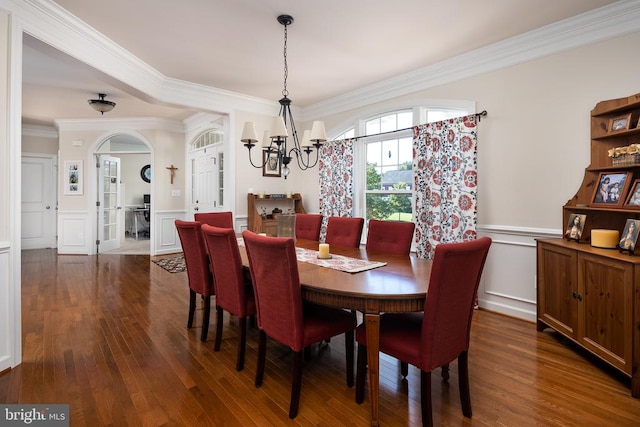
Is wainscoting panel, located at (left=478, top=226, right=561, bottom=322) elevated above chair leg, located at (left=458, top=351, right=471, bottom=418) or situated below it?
above

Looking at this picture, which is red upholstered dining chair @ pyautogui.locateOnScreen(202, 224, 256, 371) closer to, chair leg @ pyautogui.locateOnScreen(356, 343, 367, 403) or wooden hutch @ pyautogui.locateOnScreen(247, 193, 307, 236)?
chair leg @ pyautogui.locateOnScreen(356, 343, 367, 403)

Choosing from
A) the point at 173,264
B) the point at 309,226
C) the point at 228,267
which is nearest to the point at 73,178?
the point at 173,264

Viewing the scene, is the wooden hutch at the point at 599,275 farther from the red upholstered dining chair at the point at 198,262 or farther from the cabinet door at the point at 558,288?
the red upholstered dining chair at the point at 198,262

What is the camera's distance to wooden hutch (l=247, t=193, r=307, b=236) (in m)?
4.80

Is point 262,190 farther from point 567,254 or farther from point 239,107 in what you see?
point 567,254

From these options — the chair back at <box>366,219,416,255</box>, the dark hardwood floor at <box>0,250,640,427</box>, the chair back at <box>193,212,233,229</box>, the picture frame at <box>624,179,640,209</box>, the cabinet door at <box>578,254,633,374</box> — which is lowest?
the dark hardwood floor at <box>0,250,640,427</box>

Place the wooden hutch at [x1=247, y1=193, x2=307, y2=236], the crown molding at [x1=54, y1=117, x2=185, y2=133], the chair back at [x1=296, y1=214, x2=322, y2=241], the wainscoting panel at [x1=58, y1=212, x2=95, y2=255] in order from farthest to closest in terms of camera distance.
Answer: the wainscoting panel at [x1=58, y1=212, x2=95, y2=255] → the crown molding at [x1=54, y1=117, x2=185, y2=133] → the wooden hutch at [x1=247, y1=193, x2=307, y2=236] → the chair back at [x1=296, y1=214, x2=322, y2=241]

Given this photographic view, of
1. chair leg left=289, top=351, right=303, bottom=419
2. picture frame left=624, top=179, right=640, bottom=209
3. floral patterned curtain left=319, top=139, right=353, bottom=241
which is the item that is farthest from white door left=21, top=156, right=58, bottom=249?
picture frame left=624, top=179, right=640, bottom=209

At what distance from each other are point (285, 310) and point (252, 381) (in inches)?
27.3

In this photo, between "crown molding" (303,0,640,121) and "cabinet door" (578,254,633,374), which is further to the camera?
"crown molding" (303,0,640,121)

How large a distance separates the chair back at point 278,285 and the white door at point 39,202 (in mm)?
7771

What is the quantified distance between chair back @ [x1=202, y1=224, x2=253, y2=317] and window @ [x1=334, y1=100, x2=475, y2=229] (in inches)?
101

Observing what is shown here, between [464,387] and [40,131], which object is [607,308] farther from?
[40,131]

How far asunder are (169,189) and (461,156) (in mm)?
5592
